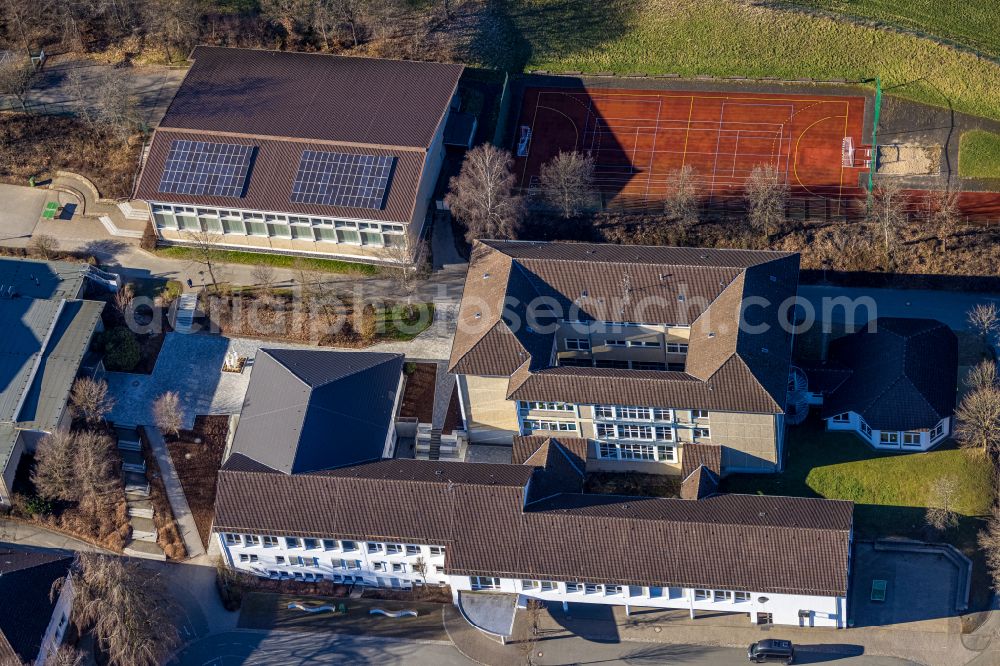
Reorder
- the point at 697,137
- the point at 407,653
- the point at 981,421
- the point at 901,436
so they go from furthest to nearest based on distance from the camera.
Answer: the point at 697,137 < the point at 901,436 < the point at 981,421 < the point at 407,653

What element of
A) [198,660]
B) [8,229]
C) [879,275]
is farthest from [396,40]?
[198,660]

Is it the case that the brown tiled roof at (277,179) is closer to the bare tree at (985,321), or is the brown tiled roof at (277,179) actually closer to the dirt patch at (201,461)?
the dirt patch at (201,461)

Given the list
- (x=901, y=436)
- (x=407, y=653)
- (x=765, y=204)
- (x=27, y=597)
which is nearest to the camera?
(x=27, y=597)

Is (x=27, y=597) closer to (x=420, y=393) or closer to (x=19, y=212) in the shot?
(x=420, y=393)

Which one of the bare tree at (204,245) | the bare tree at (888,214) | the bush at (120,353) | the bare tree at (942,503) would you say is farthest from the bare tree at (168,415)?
the bare tree at (888,214)

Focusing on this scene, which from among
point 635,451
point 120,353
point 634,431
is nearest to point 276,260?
point 120,353

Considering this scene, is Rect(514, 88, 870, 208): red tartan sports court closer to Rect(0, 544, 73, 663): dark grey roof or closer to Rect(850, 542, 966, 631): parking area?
Rect(850, 542, 966, 631): parking area

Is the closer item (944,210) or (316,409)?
(316,409)
